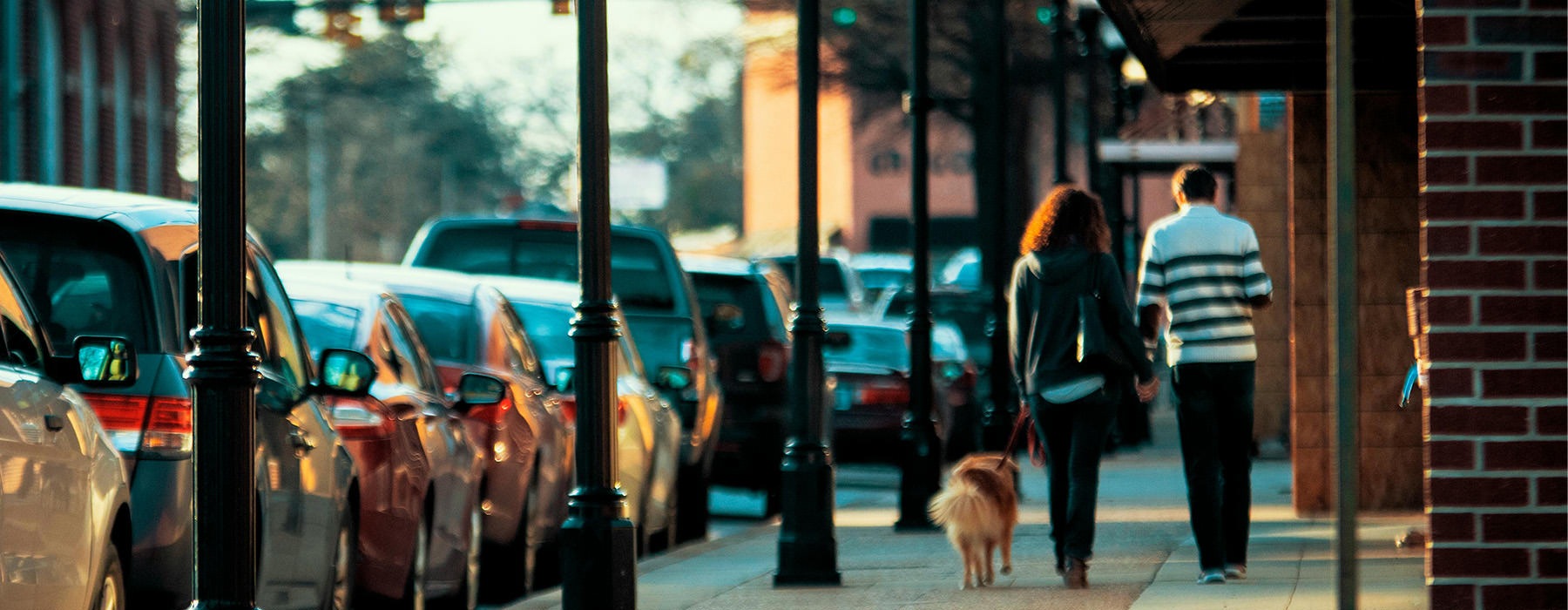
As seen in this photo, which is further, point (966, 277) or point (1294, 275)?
point (966, 277)

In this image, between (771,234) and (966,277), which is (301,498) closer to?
(966,277)

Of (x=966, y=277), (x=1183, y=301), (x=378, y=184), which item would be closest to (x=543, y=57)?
(x=378, y=184)

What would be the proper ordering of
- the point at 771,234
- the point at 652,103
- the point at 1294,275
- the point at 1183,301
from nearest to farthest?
the point at 1183,301 → the point at 1294,275 → the point at 771,234 → the point at 652,103

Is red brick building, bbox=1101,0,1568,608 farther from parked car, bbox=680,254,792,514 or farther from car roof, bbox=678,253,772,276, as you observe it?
car roof, bbox=678,253,772,276

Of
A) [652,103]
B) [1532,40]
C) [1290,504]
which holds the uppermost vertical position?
[652,103]

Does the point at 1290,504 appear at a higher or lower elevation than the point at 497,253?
lower

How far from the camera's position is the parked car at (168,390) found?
7.30 metres

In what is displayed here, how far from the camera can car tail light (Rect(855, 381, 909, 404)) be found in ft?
68.5

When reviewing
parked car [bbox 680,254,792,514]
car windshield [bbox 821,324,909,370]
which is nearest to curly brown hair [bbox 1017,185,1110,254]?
parked car [bbox 680,254,792,514]

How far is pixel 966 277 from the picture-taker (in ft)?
152

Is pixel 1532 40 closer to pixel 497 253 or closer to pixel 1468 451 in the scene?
pixel 1468 451

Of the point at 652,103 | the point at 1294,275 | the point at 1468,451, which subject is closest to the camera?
the point at 1468,451

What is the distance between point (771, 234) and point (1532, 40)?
263 feet

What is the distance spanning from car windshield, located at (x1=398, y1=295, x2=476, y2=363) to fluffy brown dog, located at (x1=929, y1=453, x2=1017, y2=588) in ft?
10.1
